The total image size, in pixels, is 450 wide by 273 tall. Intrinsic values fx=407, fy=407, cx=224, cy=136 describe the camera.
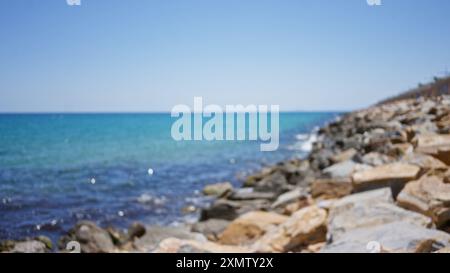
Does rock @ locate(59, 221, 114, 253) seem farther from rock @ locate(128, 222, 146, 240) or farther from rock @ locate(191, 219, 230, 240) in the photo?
rock @ locate(191, 219, 230, 240)

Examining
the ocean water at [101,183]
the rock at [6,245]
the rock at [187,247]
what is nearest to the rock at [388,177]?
the rock at [187,247]

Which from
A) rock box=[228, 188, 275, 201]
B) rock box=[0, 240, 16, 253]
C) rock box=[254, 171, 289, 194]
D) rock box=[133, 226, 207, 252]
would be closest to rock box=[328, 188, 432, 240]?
rock box=[133, 226, 207, 252]

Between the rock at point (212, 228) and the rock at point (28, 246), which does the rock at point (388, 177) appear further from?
the rock at point (28, 246)

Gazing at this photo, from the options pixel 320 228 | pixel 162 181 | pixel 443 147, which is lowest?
pixel 162 181

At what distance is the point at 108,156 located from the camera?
48.6 ft

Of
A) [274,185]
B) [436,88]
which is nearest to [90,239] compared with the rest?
[274,185]

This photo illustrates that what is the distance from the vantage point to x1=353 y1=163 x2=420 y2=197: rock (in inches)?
142

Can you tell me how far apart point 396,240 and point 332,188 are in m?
2.92

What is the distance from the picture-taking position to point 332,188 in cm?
528

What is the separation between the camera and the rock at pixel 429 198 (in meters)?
2.75

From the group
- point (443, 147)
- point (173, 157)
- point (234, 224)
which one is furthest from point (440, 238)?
point (173, 157)

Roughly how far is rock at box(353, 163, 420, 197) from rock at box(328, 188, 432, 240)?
0.20m
